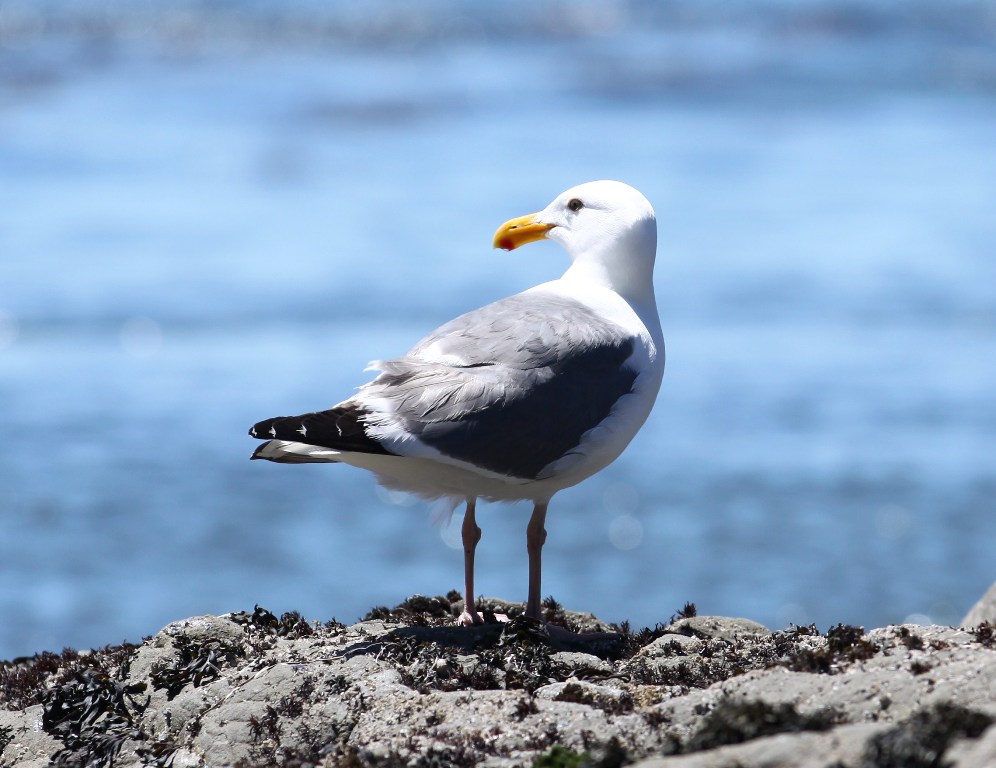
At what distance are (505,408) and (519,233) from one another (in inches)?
69.6

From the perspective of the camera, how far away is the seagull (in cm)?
601

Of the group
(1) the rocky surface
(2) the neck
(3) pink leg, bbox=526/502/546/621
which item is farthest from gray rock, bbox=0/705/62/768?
(2) the neck

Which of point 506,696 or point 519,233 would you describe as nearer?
point 506,696

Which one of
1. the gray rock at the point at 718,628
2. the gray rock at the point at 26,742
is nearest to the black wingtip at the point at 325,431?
the gray rock at the point at 26,742

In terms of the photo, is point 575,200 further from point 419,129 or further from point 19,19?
point 19,19

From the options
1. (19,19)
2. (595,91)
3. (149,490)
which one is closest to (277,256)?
(149,490)

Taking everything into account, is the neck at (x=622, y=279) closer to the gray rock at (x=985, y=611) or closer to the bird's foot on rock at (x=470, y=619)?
the bird's foot on rock at (x=470, y=619)

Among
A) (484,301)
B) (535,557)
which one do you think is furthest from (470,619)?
(484,301)

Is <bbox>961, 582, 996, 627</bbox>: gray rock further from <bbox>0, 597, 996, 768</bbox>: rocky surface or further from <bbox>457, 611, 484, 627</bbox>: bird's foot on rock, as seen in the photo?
<bbox>457, 611, 484, 627</bbox>: bird's foot on rock

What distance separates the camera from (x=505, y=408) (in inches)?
244

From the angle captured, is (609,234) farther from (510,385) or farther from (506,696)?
(506,696)

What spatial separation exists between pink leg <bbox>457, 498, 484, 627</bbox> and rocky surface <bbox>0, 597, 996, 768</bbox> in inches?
7.5

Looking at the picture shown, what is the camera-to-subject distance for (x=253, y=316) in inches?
755

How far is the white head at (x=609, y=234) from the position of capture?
23.6ft
